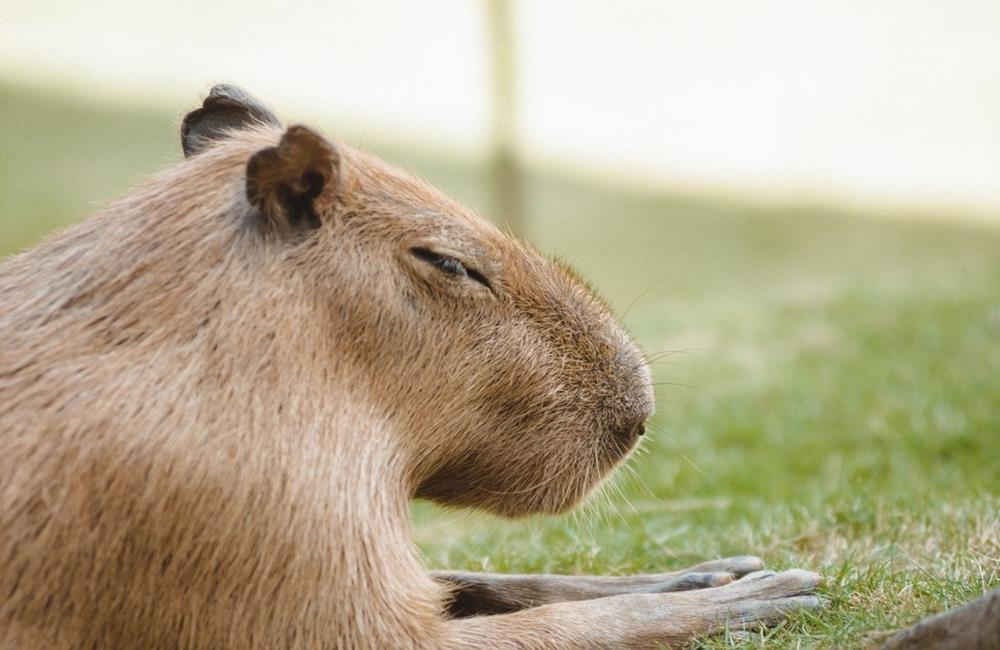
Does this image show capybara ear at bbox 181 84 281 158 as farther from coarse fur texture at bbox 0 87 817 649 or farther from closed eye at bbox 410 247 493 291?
closed eye at bbox 410 247 493 291

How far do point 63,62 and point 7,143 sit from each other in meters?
1.64

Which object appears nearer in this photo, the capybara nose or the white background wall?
the capybara nose

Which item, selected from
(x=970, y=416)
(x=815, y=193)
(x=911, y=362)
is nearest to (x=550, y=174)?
(x=815, y=193)

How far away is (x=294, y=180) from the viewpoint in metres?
2.78

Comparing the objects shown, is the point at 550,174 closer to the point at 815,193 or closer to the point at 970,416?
the point at 815,193

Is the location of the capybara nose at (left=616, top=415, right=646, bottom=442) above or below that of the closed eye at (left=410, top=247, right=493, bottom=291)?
below

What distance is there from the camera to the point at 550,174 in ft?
53.7

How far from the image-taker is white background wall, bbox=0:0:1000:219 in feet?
53.1

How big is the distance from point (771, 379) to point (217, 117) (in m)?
5.64

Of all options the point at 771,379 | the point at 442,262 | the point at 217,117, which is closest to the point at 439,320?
the point at 442,262

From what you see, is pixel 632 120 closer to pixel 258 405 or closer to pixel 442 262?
pixel 442 262

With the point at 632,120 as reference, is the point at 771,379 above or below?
below

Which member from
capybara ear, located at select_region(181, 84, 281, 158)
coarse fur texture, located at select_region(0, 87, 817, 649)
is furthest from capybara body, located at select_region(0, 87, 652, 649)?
capybara ear, located at select_region(181, 84, 281, 158)

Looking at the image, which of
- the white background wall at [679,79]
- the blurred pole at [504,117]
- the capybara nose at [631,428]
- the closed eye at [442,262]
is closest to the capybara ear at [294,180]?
the closed eye at [442,262]
